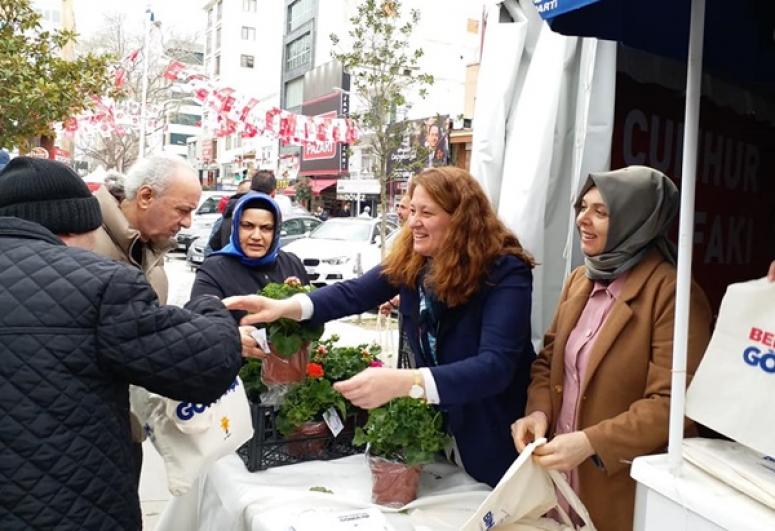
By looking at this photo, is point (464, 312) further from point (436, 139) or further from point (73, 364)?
point (436, 139)

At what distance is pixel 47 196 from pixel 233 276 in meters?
1.37

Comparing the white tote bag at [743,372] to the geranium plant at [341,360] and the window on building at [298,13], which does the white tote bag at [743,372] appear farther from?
the window on building at [298,13]

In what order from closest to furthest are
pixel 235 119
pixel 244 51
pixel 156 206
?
pixel 156 206, pixel 235 119, pixel 244 51

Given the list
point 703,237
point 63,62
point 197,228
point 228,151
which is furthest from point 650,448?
point 228,151

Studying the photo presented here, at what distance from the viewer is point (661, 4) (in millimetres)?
1915

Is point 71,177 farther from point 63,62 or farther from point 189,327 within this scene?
point 63,62

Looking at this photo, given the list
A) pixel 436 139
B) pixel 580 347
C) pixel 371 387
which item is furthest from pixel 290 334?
pixel 436 139

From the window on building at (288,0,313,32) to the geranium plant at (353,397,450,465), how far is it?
47897 millimetres

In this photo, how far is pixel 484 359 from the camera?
6.13ft

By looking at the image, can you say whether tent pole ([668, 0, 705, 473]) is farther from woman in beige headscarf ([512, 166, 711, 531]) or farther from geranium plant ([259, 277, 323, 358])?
geranium plant ([259, 277, 323, 358])

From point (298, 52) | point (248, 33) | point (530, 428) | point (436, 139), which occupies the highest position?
point (248, 33)

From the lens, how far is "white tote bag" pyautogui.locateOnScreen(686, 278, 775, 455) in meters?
1.23

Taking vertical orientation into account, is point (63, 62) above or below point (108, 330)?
above

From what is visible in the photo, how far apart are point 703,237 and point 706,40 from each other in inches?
43.5
